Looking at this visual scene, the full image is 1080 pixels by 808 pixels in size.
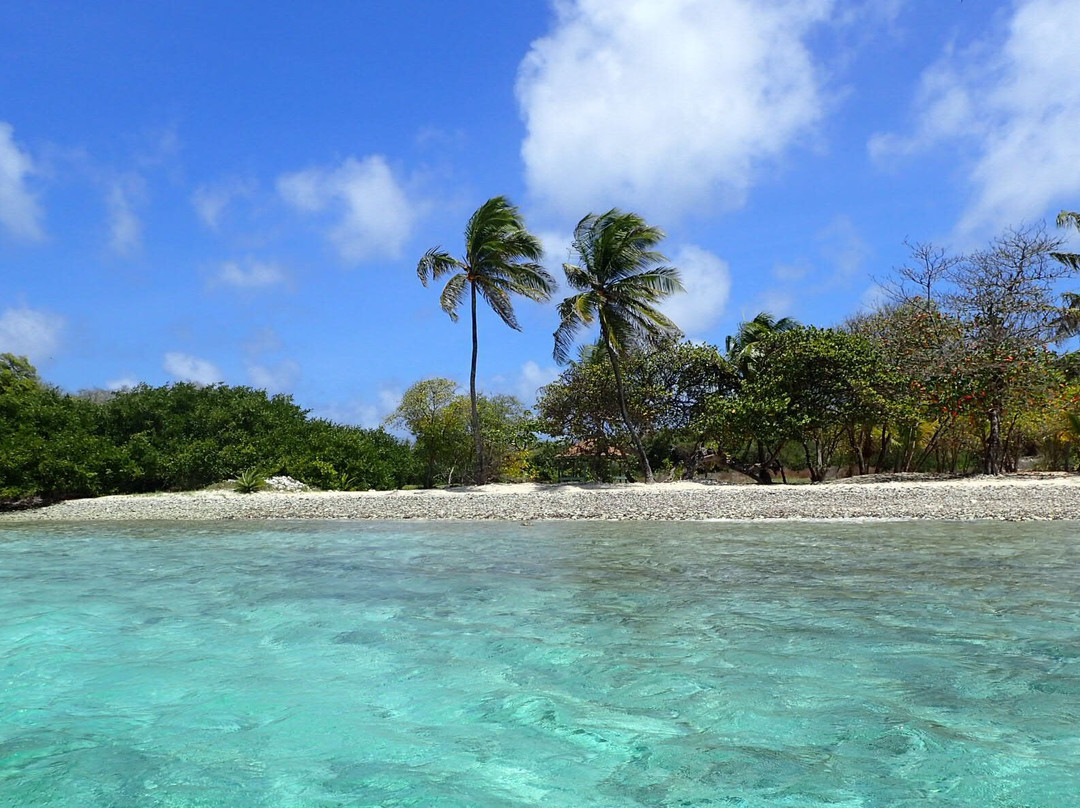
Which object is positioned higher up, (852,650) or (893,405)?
(893,405)

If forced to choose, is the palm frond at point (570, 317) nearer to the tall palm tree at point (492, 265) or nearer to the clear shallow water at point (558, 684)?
the tall palm tree at point (492, 265)

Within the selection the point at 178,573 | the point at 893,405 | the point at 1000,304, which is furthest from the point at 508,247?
the point at 178,573

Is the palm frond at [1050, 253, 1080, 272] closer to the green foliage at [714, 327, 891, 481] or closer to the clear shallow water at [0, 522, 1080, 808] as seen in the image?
the green foliage at [714, 327, 891, 481]

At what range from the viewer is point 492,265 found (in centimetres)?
2323

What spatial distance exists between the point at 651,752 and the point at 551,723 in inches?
25.6

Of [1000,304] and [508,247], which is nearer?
[1000,304]

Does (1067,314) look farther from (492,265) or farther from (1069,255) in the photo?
(492,265)

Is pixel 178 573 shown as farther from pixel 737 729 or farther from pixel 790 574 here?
pixel 737 729

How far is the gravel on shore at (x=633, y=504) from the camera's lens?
14328 mm

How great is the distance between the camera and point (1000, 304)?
21.7 meters

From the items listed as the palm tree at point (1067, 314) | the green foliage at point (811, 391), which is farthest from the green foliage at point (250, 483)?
the palm tree at point (1067, 314)

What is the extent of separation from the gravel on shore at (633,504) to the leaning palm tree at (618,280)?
4576mm

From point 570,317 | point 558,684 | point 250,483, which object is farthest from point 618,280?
point 558,684

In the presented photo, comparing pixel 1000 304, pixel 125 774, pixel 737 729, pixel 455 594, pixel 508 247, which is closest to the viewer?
pixel 125 774
